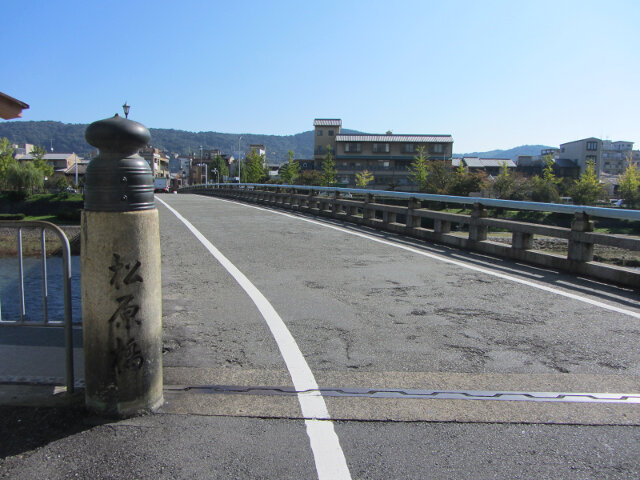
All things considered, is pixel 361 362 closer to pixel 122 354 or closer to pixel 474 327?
pixel 474 327

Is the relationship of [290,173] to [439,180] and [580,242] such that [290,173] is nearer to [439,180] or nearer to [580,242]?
[439,180]

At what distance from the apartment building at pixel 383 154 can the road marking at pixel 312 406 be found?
320 ft

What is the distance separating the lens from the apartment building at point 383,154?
103812 mm

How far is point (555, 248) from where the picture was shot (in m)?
10.3

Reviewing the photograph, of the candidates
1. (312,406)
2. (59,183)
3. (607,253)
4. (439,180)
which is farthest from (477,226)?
(59,183)

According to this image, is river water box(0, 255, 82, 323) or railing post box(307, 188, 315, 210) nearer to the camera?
river water box(0, 255, 82, 323)

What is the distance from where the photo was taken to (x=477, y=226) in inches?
424

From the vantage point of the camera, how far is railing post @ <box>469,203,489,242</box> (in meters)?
10.7

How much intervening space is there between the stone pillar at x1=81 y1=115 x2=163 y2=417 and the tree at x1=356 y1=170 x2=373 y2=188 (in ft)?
296

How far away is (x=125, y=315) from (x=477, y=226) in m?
8.68

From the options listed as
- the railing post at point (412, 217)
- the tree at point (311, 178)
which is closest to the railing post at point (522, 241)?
the railing post at point (412, 217)

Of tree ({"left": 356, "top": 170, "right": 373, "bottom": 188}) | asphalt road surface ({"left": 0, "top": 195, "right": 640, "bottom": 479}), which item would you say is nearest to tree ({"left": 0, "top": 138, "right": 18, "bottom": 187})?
tree ({"left": 356, "top": 170, "right": 373, "bottom": 188})

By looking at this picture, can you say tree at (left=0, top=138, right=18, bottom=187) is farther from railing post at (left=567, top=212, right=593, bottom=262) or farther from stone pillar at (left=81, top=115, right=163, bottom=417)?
stone pillar at (left=81, top=115, right=163, bottom=417)

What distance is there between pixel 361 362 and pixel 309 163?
390ft
